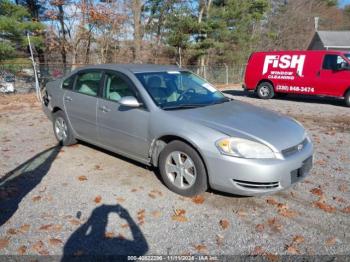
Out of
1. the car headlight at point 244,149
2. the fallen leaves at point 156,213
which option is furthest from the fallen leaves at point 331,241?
the fallen leaves at point 156,213

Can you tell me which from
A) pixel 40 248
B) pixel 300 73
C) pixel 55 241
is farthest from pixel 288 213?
pixel 300 73

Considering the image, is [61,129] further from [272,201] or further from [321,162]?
[321,162]

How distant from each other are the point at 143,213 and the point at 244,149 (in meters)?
1.33

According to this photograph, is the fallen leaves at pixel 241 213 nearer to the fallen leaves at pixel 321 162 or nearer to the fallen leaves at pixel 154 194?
the fallen leaves at pixel 154 194

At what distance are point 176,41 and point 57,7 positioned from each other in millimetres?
8130

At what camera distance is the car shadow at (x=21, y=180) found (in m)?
3.93

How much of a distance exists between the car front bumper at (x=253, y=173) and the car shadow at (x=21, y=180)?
2345 mm

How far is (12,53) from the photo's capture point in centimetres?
1523

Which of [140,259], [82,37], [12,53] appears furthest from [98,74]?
[82,37]

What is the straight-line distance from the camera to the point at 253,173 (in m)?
3.62

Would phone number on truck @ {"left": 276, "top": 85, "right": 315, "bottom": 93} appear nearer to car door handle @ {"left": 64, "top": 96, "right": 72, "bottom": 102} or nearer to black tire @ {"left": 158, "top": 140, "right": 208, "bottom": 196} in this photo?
car door handle @ {"left": 64, "top": 96, "right": 72, "bottom": 102}

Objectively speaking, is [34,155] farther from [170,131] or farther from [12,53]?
[12,53]

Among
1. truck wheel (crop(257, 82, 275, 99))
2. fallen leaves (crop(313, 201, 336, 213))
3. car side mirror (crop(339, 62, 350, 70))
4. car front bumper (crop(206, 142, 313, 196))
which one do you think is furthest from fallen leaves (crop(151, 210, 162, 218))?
truck wheel (crop(257, 82, 275, 99))

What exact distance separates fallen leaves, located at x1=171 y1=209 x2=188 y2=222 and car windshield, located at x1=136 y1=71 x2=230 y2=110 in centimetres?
136
